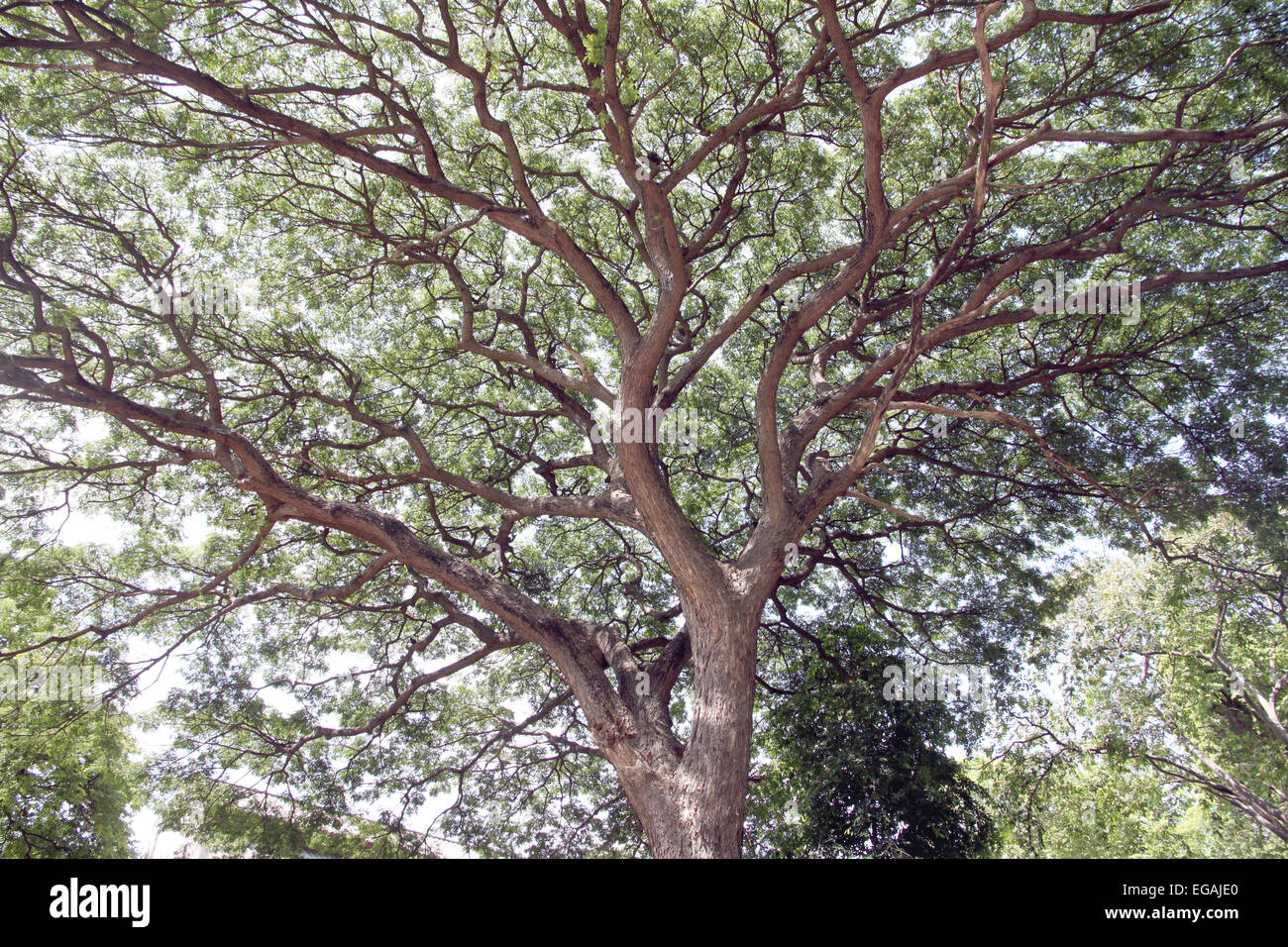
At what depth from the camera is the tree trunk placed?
4.32 metres

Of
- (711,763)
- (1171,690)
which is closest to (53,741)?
(711,763)

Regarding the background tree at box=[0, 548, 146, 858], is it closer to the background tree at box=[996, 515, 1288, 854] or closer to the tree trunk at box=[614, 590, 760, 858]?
the tree trunk at box=[614, 590, 760, 858]

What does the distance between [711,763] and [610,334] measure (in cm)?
534

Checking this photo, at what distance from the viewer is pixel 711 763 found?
177 inches

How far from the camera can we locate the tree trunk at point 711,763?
4324 millimetres

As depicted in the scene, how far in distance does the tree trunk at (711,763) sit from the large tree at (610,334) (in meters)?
0.03

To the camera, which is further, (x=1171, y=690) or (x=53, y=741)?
(x=1171, y=690)

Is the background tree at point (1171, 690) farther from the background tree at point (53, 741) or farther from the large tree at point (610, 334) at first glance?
the background tree at point (53, 741)

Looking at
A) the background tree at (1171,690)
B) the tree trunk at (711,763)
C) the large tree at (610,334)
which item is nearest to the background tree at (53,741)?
the large tree at (610,334)

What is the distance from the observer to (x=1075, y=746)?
7.93 meters

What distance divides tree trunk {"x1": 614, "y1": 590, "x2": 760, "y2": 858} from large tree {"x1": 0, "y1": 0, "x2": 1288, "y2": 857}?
0.03 m

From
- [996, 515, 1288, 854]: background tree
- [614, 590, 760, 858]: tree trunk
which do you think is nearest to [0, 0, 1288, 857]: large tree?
[614, 590, 760, 858]: tree trunk

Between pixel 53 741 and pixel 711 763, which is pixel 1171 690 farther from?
pixel 53 741
